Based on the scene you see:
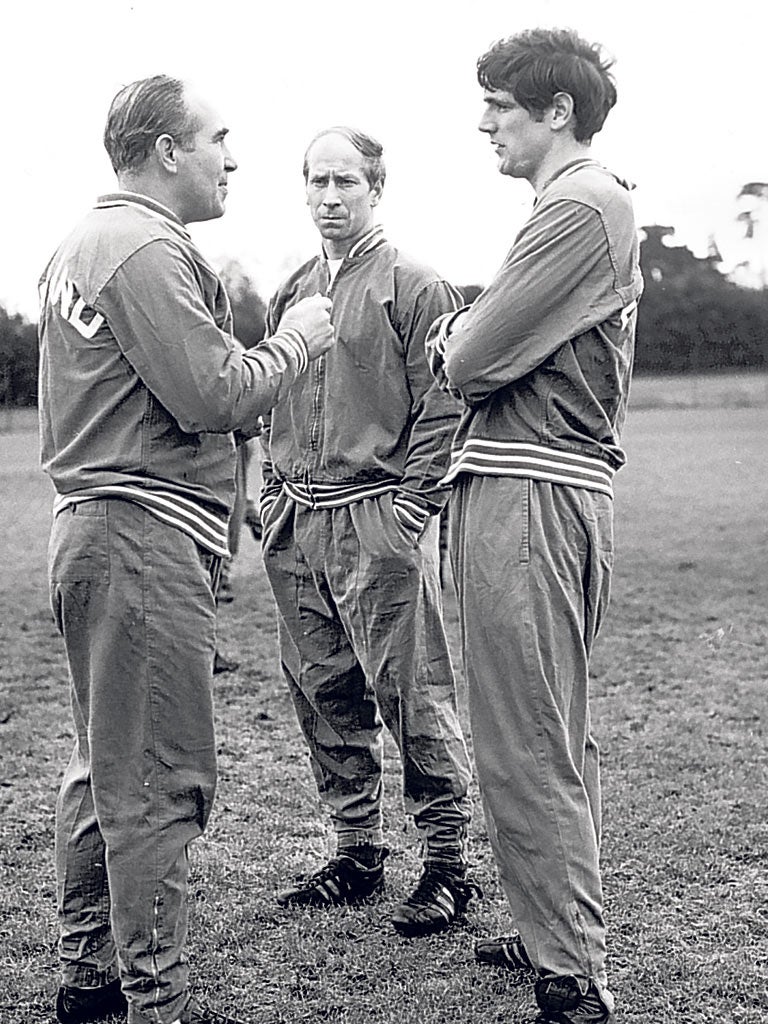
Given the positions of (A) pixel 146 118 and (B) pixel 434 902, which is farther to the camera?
(B) pixel 434 902

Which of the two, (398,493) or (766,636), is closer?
(398,493)

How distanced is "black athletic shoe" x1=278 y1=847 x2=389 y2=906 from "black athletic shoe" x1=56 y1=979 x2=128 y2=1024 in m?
0.80

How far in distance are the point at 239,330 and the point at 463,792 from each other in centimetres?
470

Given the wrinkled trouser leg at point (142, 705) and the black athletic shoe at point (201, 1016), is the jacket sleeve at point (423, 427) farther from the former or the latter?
the black athletic shoe at point (201, 1016)

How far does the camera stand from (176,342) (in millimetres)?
2648

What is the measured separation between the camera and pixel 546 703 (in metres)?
2.88

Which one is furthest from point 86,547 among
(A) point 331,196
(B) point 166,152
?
(A) point 331,196

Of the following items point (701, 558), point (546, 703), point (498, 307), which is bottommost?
point (701, 558)

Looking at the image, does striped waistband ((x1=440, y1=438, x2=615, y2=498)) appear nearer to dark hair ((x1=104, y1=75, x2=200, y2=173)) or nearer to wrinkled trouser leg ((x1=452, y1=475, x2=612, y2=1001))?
wrinkled trouser leg ((x1=452, y1=475, x2=612, y2=1001))

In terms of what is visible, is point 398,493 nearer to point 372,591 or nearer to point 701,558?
point 372,591

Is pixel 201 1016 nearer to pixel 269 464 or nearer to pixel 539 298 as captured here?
pixel 269 464

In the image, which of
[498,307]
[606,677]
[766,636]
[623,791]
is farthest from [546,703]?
[766,636]

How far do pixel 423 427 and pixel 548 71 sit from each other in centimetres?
111

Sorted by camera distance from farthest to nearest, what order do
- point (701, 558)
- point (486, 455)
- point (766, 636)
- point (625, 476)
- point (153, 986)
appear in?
1. point (625, 476)
2. point (701, 558)
3. point (766, 636)
4. point (486, 455)
5. point (153, 986)
